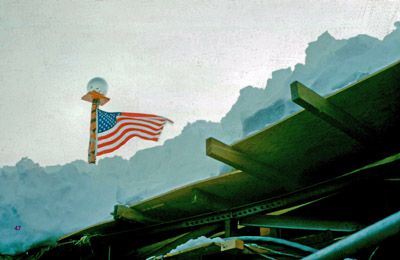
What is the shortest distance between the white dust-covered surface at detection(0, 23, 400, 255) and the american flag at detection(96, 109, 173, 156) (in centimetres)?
194

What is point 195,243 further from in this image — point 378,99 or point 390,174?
point 378,99

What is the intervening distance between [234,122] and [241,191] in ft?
25.1

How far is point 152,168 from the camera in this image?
13.6 meters

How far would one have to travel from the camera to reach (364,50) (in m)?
9.05

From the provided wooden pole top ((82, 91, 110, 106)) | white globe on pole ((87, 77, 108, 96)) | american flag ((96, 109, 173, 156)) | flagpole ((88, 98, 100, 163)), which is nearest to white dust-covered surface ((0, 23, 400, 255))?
flagpole ((88, 98, 100, 163))

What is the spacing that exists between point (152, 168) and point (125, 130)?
4.32 metres

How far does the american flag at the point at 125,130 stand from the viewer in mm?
9570

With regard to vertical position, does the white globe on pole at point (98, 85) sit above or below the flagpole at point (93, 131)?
above

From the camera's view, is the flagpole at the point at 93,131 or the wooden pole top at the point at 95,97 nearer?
the flagpole at the point at 93,131

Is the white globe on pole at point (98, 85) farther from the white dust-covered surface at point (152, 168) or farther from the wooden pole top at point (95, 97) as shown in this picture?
the white dust-covered surface at point (152, 168)

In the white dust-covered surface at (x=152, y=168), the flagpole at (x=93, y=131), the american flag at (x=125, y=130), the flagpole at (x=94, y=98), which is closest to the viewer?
the white dust-covered surface at (x=152, y=168)

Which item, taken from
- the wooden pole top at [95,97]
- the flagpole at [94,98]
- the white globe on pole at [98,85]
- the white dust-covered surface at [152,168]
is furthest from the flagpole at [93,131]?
the white dust-covered surface at [152,168]

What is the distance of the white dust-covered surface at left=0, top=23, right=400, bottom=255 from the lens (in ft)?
29.4

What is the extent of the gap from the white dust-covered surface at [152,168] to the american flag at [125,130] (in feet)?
6.35
